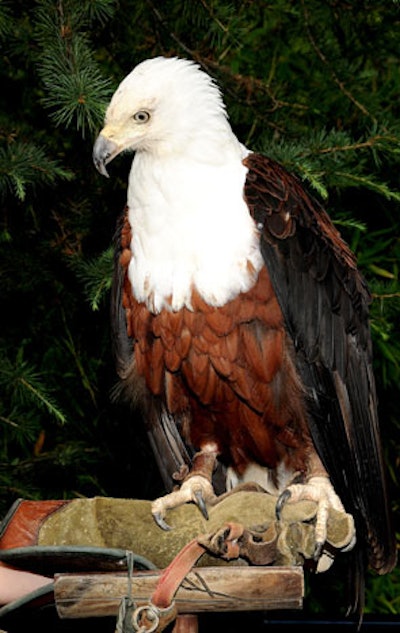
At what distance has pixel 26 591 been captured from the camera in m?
1.95

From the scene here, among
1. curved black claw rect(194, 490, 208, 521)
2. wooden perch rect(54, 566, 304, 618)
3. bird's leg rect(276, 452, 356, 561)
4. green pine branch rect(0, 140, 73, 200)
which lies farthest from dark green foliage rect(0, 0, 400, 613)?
wooden perch rect(54, 566, 304, 618)

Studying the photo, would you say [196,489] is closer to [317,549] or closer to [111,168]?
[317,549]

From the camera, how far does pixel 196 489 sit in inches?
105

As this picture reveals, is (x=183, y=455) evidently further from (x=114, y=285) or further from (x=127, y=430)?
(x=127, y=430)

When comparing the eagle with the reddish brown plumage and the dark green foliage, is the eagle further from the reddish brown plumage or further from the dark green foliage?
the dark green foliage

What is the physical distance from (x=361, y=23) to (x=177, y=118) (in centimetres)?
162

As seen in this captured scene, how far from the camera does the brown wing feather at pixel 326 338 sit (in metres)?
2.66

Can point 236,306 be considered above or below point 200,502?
above

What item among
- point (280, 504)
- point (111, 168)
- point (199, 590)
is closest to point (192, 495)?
point (280, 504)

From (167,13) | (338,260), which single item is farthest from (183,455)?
(167,13)

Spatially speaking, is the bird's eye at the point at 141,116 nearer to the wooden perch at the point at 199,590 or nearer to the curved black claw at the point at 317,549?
the curved black claw at the point at 317,549

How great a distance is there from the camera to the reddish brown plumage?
105 inches

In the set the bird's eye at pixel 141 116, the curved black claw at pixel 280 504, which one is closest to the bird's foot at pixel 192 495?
the curved black claw at pixel 280 504

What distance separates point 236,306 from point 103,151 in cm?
52
